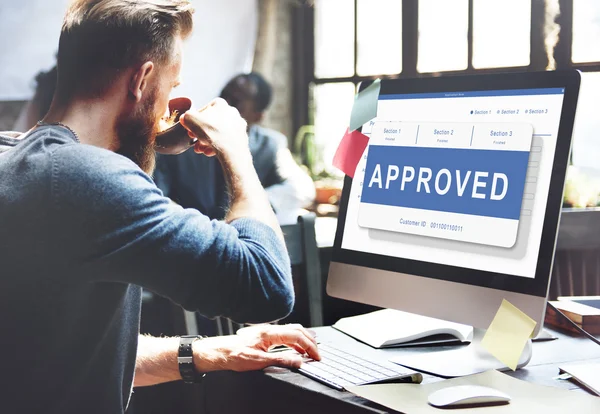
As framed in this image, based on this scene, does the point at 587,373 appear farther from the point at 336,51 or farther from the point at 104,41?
the point at 336,51

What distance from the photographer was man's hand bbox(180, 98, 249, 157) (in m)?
1.23

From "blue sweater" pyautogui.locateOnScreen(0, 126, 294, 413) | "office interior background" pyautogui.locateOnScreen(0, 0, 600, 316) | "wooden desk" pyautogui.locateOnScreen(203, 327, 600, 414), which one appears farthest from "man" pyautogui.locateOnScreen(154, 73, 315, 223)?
"blue sweater" pyautogui.locateOnScreen(0, 126, 294, 413)

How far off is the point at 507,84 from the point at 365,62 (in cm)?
427

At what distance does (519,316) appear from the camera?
3.30 ft

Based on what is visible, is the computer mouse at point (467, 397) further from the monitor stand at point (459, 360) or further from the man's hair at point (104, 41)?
the man's hair at point (104, 41)

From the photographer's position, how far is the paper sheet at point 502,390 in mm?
879

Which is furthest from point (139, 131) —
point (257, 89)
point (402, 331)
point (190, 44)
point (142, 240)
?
point (190, 44)

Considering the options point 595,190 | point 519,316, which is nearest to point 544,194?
point 519,316

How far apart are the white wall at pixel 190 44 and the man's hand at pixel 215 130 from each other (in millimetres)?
2662

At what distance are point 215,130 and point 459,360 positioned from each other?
537mm

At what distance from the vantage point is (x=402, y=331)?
1.26m

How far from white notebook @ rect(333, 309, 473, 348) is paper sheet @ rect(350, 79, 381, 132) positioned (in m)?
0.35

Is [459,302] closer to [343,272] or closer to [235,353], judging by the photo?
[343,272]

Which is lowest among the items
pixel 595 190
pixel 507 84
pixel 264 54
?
pixel 595 190
